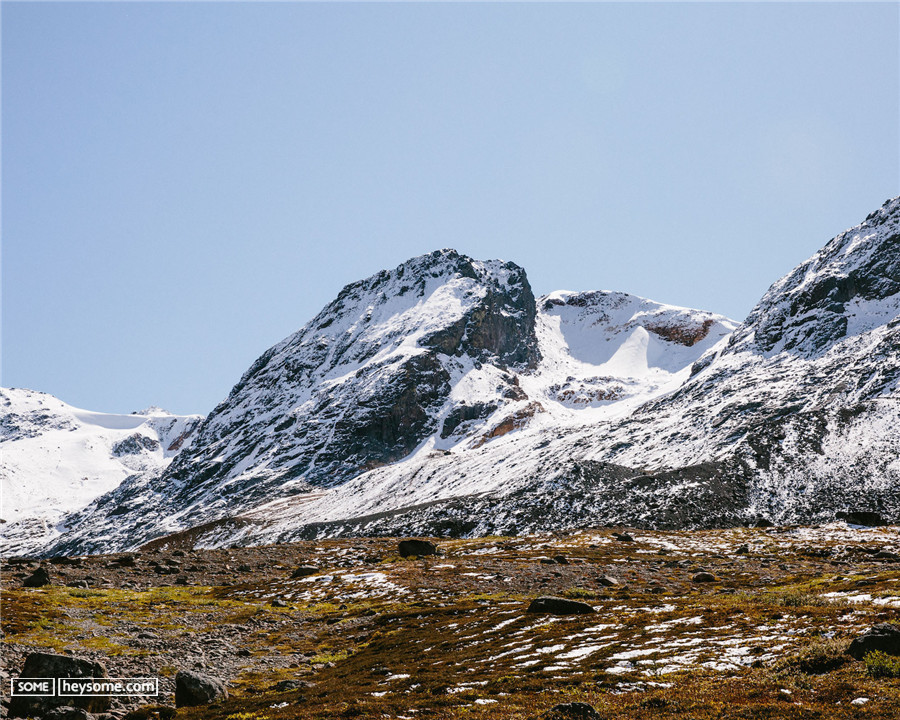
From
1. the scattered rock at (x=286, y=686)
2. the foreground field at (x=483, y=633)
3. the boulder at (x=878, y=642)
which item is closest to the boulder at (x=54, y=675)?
the foreground field at (x=483, y=633)

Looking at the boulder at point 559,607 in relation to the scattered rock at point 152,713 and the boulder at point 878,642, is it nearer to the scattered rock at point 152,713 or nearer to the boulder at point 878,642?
the boulder at point 878,642

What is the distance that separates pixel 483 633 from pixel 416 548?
41213 mm

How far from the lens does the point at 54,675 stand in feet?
67.0

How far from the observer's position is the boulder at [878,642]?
56.0ft

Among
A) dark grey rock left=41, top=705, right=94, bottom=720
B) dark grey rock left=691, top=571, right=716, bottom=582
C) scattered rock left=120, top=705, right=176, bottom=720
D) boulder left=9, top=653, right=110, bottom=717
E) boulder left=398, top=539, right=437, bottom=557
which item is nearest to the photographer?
dark grey rock left=41, top=705, right=94, bottom=720

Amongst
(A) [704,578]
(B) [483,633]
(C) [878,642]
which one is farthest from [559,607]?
(A) [704,578]

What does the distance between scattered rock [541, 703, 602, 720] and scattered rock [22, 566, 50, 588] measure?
46.0 m

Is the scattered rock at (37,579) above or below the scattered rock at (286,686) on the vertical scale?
above

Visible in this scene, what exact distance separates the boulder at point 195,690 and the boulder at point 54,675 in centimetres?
241

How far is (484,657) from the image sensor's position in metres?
25.6

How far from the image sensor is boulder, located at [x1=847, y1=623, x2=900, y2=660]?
672 inches

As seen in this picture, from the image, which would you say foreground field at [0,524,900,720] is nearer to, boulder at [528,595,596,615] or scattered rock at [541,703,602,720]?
scattered rock at [541,703,602,720]

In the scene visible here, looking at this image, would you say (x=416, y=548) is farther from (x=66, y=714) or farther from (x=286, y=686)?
(x=66, y=714)

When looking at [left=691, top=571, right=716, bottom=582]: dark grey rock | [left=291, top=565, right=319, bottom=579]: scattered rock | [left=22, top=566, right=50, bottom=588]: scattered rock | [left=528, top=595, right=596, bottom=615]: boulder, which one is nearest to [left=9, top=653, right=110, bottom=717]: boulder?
[left=528, top=595, right=596, bottom=615]: boulder
